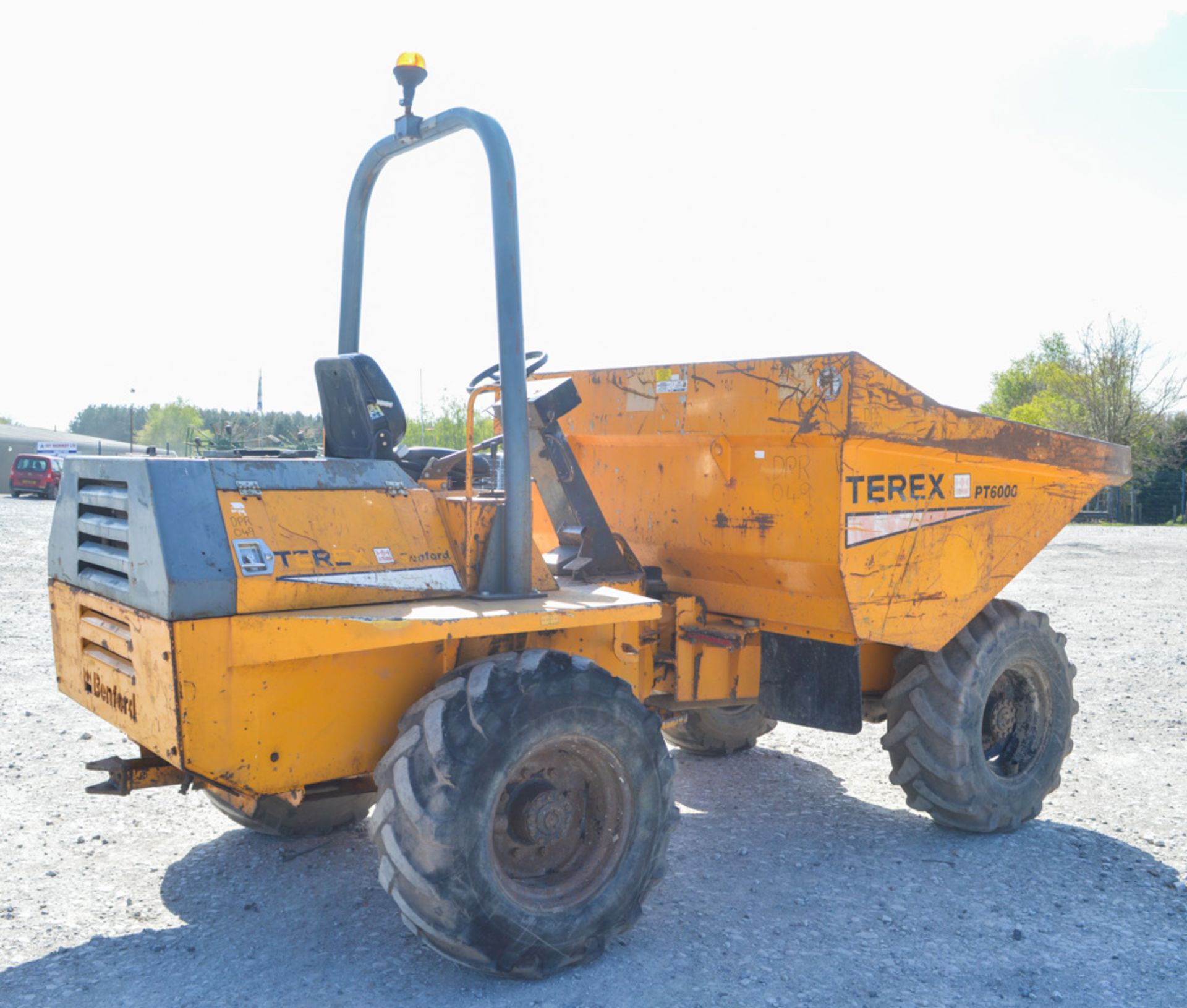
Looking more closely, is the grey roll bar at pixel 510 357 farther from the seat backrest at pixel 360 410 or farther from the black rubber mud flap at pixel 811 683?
the black rubber mud flap at pixel 811 683

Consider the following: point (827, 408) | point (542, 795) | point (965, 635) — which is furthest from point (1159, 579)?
point (542, 795)

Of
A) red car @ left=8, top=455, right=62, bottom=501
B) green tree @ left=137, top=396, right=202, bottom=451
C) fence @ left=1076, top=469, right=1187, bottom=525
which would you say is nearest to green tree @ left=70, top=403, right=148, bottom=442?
green tree @ left=137, top=396, right=202, bottom=451

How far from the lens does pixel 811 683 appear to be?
4848mm

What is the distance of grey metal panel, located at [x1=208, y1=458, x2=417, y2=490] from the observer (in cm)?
344

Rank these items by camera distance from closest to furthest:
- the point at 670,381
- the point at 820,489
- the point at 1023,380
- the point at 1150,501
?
the point at 820,489 → the point at 670,381 → the point at 1150,501 → the point at 1023,380

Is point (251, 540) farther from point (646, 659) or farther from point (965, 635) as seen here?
point (965, 635)

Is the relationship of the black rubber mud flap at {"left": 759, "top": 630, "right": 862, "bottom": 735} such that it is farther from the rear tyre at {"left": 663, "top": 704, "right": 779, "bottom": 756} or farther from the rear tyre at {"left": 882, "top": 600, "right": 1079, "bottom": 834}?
the rear tyre at {"left": 663, "top": 704, "right": 779, "bottom": 756}

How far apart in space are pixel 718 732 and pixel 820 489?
87.0 inches

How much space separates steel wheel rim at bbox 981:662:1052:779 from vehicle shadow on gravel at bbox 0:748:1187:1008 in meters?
0.38

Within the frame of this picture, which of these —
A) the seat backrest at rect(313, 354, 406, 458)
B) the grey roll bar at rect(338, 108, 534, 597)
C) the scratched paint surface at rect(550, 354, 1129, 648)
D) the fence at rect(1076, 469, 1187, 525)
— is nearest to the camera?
the grey roll bar at rect(338, 108, 534, 597)

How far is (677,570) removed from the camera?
518 centimetres

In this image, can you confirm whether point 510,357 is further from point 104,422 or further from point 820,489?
point 104,422

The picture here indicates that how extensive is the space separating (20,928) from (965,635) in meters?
4.12

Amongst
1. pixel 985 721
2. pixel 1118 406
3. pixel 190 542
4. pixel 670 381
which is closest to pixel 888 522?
pixel 670 381
